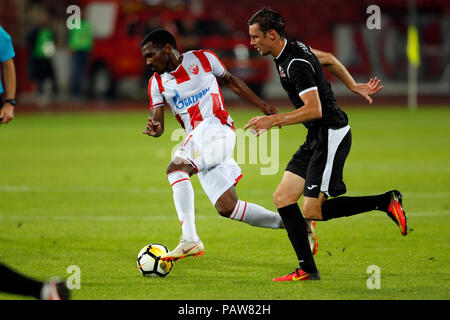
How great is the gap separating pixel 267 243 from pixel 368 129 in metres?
11.7

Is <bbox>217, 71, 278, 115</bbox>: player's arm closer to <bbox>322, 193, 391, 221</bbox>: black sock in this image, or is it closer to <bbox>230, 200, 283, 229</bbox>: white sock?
<bbox>230, 200, 283, 229</bbox>: white sock

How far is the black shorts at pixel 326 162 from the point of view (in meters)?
6.68

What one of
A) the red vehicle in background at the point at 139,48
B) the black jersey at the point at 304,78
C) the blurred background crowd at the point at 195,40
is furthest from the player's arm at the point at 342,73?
the red vehicle in background at the point at 139,48

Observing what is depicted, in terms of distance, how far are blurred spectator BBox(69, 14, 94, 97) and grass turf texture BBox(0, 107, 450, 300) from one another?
332 inches

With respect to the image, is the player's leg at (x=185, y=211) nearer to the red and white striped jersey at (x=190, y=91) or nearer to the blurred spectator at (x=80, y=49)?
the red and white striped jersey at (x=190, y=91)

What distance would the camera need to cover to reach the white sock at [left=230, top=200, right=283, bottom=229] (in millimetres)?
7246

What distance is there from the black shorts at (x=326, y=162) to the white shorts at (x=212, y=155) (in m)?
0.75

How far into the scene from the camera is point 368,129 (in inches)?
761

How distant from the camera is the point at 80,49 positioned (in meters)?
25.3

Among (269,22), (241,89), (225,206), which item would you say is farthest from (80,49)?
(269,22)

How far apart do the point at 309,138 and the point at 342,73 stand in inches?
30.4

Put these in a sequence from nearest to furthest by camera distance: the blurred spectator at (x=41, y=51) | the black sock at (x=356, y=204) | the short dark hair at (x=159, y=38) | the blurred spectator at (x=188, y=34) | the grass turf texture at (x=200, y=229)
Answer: the grass turf texture at (x=200, y=229) < the short dark hair at (x=159, y=38) < the black sock at (x=356, y=204) < the blurred spectator at (x=41, y=51) < the blurred spectator at (x=188, y=34)

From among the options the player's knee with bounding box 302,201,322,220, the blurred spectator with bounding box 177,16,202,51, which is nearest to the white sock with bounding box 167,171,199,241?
the player's knee with bounding box 302,201,322,220
